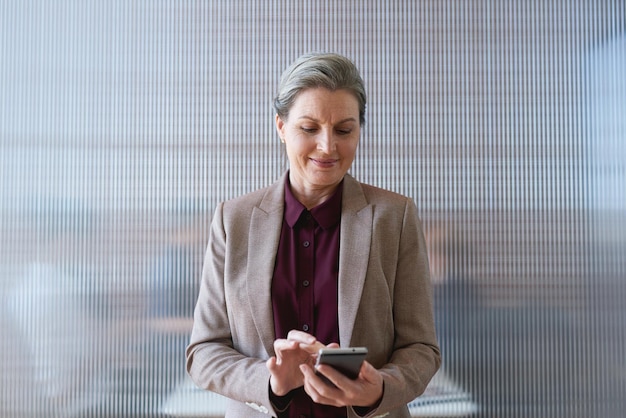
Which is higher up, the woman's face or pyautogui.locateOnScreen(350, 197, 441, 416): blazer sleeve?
the woman's face

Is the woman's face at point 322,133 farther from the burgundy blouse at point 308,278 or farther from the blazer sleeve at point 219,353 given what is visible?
the blazer sleeve at point 219,353

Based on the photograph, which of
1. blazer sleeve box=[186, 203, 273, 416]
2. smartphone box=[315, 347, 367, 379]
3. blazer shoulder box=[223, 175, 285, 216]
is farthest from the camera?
blazer shoulder box=[223, 175, 285, 216]

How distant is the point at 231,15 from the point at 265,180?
0.53 metres

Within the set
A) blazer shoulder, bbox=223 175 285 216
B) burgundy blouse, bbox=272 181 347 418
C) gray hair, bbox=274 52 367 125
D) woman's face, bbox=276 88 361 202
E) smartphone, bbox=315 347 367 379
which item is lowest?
smartphone, bbox=315 347 367 379

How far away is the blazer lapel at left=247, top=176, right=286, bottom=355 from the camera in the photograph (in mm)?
1210

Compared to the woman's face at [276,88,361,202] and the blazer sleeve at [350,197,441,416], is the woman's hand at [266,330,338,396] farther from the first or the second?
the woman's face at [276,88,361,202]

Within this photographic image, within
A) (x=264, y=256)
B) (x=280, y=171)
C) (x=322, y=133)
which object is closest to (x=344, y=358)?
(x=264, y=256)

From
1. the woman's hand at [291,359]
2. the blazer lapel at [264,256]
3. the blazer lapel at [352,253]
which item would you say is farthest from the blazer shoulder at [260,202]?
the woman's hand at [291,359]

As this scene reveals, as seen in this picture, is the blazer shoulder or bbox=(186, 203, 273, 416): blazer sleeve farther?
the blazer shoulder

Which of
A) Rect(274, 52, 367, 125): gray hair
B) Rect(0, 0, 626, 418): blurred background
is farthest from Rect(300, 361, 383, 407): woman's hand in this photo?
Rect(0, 0, 626, 418): blurred background

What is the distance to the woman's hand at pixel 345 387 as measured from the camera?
1043 millimetres

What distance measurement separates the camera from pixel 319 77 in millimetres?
1216

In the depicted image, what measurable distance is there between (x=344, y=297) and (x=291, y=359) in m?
0.16

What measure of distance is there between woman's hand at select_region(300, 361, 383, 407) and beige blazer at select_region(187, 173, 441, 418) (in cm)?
7
